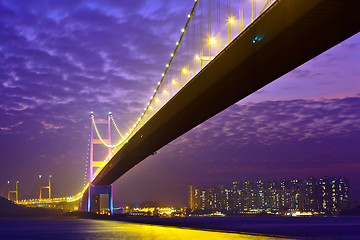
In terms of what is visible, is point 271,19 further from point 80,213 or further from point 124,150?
point 80,213

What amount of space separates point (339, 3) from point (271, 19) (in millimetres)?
3215

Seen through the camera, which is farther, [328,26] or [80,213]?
[80,213]

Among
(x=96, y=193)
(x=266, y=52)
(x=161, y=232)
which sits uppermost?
(x=266, y=52)

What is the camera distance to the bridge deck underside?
45.7 ft

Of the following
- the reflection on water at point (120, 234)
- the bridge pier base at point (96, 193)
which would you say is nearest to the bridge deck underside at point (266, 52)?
the reflection on water at point (120, 234)

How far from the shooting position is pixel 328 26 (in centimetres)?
1453

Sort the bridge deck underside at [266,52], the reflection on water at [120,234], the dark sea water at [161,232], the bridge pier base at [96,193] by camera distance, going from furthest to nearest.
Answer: the bridge pier base at [96,193] < the dark sea water at [161,232] < the reflection on water at [120,234] < the bridge deck underside at [266,52]

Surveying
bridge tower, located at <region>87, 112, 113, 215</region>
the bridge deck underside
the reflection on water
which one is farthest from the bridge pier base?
the bridge deck underside

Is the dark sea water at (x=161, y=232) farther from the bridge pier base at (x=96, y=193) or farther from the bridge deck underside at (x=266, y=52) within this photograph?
the bridge pier base at (x=96, y=193)

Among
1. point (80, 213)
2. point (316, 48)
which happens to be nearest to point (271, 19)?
point (316, 48)

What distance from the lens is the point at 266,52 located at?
56.6 ft

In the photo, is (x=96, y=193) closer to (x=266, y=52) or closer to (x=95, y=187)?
(x=95, y=187)

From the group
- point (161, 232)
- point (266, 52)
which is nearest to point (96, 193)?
point (161, 232)

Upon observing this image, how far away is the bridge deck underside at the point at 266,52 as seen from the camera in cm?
1394
